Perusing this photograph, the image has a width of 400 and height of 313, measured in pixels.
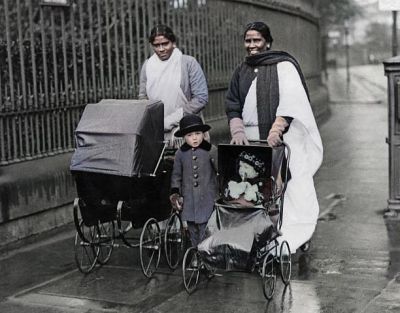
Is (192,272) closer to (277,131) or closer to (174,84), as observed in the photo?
(277,131)

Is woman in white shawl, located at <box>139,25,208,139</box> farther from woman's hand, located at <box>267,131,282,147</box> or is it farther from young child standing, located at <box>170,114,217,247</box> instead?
woman's hand, located at <box>267,131,282,147</box>

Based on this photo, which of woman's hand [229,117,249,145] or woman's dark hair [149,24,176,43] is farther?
woman's dark hair [149,24,176,43]

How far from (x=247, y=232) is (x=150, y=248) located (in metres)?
1.18

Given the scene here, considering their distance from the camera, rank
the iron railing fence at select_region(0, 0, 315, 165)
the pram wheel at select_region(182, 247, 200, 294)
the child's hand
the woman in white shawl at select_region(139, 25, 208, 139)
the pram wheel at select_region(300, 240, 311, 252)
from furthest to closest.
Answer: the iron railing fence at select_region(0, 0, 315, 165) → the woman in white shawl at select_region(139, 25, 208, 139) → the pram wheel at select_region(300, 240, 311, 252) → the child's hand → the pram wheel at select_region(182, 247, 200, 294)

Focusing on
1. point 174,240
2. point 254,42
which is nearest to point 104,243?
point 174,240

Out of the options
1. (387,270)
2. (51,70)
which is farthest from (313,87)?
(387,270)

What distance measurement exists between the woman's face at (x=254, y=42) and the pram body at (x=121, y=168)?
94 centimetres

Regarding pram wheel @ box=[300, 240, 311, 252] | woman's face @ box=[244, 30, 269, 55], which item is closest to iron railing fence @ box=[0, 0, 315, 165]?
woman's face @ box=[244, 30, 269, 55]

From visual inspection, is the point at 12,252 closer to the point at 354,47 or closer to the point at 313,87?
the point at 313,87

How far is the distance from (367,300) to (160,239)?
1.87 m

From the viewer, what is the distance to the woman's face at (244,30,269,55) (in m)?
7.35

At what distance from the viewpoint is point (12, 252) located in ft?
27.4

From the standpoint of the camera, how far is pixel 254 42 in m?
7.39

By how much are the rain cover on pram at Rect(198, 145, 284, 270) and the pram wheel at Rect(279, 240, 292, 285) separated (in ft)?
0.65
